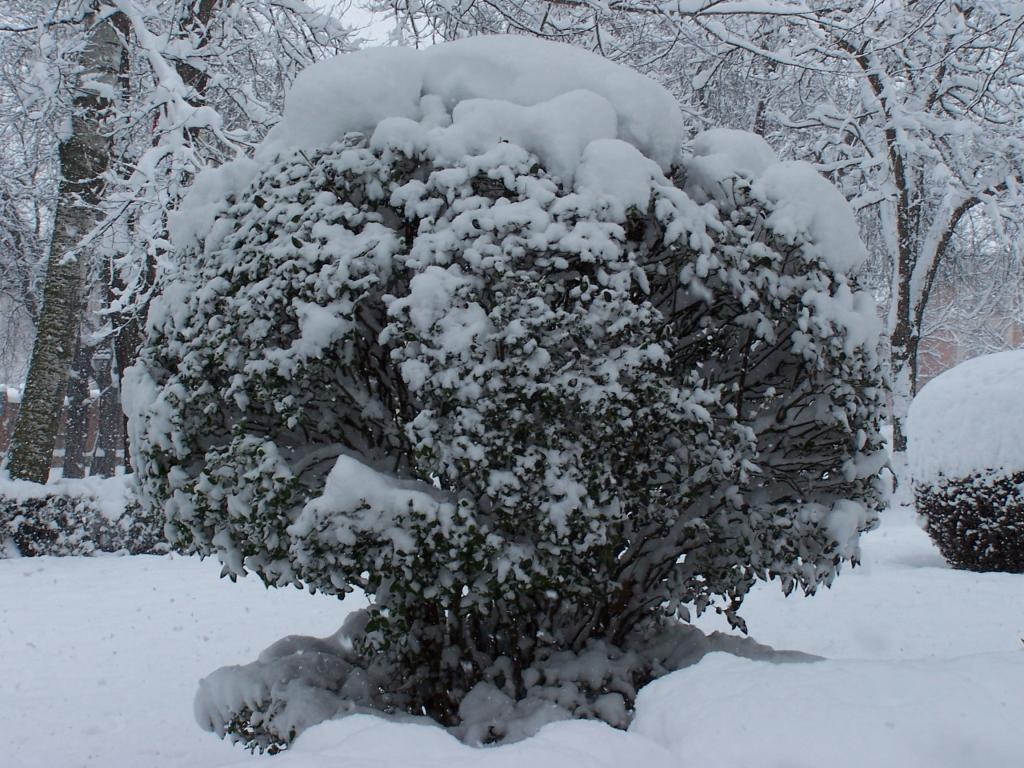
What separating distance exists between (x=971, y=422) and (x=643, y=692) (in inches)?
250

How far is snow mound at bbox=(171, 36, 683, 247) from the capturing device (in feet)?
10.2

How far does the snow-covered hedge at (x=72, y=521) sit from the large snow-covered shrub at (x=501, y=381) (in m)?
6.26

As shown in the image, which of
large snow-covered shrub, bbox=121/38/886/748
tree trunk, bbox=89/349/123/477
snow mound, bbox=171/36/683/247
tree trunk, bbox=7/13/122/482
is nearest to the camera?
large snow-covered shrub, bbox=121/38/886/748

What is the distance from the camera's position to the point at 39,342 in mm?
9281

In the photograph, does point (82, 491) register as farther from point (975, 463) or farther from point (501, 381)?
point (975, 463)

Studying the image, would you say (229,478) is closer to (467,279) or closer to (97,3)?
(467,279)

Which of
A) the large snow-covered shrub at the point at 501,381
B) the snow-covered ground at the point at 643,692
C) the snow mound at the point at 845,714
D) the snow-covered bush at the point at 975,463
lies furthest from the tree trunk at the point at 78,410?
the snow mound at the point at 845,714

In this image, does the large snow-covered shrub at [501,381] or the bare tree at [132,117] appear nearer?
the large snow-covered shrub at [501,381]

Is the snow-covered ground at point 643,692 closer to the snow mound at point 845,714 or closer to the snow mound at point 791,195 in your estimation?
the snow mound at point 845,714

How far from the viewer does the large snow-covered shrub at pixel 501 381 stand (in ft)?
8.89

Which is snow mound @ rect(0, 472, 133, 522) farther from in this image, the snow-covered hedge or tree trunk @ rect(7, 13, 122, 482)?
tree trunk @ rect(7, 13, 122, 482)

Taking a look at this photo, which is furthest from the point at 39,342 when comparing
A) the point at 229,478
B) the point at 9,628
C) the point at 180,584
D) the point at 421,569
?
the point at 421,569

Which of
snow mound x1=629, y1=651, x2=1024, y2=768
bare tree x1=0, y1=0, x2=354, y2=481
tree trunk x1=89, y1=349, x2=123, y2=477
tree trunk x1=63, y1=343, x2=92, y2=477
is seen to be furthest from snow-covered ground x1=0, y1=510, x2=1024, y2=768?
tree trunk x1=63, y1=343, x2=92, y2=477

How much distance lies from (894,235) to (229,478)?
46.6 ft
